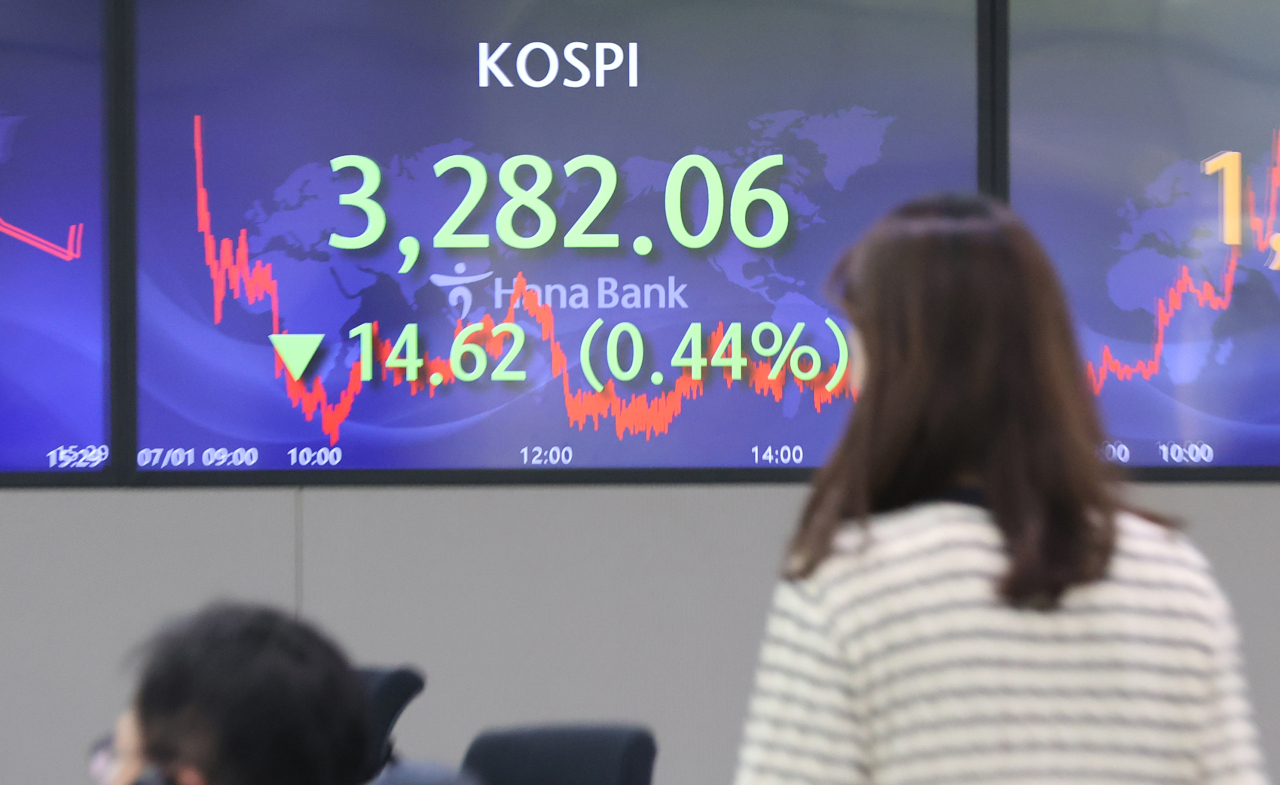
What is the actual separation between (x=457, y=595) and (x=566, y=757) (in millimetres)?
1662

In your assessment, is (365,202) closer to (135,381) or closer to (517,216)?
(517,216)

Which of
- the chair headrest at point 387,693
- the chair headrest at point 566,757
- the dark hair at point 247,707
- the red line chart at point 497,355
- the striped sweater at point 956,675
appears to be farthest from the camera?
the red line chart at point 497,355

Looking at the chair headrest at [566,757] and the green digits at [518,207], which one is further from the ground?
the green digits at [518,207]

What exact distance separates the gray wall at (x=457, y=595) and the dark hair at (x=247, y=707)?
2442mm

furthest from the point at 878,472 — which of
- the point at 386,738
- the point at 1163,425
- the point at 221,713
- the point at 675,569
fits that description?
the point at 1163,425

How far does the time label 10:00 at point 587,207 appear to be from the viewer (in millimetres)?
3652

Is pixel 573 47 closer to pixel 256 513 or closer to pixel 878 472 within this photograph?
pixel 256 513

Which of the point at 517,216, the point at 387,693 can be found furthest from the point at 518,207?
the point at 387,693

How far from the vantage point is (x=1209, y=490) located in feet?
12.1

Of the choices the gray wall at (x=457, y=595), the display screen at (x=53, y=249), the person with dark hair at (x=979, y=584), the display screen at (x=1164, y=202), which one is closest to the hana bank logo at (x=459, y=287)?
the gray wall at (x=457, y=595)

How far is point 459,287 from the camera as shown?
365cm

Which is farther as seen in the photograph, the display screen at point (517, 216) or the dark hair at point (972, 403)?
the display screen at point (517, 216)

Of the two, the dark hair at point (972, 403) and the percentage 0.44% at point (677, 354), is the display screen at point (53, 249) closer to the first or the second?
the percentage 0.44% at point (677, 354)

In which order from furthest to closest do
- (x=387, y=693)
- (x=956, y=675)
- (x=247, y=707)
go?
(x=387, y=693), (x=247, y=707), (x=956, y=675)
